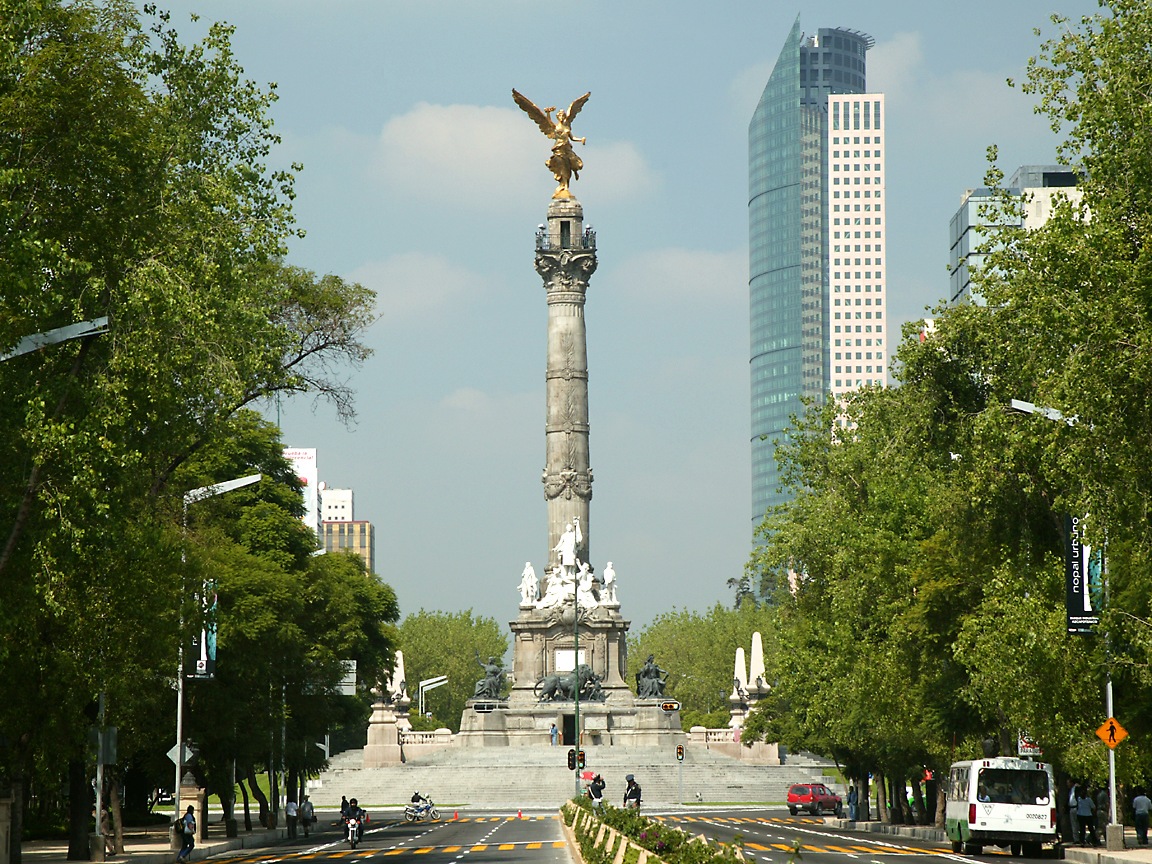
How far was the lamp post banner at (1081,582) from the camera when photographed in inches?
1248

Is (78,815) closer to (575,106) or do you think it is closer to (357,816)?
(357,816)

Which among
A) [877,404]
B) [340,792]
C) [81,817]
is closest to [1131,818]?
[877,404]

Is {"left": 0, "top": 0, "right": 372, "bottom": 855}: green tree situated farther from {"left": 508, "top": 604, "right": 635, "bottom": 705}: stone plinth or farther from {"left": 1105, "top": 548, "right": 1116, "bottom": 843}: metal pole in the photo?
{"left": 508, "top": 604, "right": 635, "bottom": 705}: stone plinth

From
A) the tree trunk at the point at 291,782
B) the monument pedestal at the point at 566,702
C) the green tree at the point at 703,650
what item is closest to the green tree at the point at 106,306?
the tree trunk at the point at 291,782

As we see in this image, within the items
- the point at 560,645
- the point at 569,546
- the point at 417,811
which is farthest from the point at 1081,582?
the point at 560,645

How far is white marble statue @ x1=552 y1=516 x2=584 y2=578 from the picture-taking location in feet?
306

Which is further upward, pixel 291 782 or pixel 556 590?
pixel 556 590

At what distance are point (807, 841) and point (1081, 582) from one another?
15.9m

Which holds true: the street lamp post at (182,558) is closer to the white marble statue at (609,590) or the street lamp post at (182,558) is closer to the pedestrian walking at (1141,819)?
the pedestrian walking at (1141,819)

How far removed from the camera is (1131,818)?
51.5 meters

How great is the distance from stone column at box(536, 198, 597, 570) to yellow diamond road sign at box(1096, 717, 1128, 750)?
6016cm

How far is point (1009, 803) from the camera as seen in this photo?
1523 inches

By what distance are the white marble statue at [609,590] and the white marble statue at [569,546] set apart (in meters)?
2.10

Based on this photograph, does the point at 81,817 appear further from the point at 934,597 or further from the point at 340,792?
the point at 340,792
